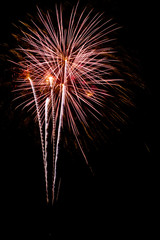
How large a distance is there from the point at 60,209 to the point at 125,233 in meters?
2.64

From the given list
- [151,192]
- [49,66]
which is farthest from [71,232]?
[49,66]

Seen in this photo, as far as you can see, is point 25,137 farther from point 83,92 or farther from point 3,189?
point 83,92

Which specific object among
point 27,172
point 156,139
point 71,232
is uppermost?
point 27,172

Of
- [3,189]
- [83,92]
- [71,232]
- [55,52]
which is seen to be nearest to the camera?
[55,52]

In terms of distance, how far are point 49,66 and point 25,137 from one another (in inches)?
119

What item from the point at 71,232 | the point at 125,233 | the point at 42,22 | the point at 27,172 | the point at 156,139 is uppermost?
the point at 42,22

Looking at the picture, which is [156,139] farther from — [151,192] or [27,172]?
[27,172]

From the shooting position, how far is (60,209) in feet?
20.3

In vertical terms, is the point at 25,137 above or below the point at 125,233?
above

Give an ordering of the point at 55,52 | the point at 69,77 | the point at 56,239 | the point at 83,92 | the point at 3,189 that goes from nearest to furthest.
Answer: the point at 55,52 → the point at 69,77 → the point at 83,92 → the point at 56,239 → the point at 3,189

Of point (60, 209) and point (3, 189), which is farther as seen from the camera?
point (60, 209)

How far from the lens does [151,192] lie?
19.4ft

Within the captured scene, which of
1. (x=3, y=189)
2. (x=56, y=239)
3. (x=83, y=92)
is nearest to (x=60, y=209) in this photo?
(x=56, y=239)

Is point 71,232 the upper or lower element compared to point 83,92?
lower
